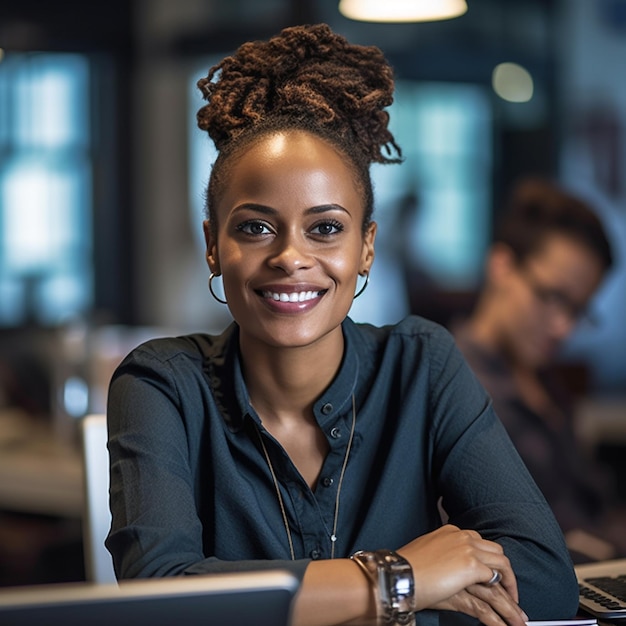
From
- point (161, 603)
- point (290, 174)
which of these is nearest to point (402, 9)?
point (290, 174)

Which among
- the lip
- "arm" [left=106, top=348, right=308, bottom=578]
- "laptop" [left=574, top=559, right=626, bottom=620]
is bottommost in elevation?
"laptop" [left=574, top=559, right=626, bottom=620]

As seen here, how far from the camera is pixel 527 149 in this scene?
652cm

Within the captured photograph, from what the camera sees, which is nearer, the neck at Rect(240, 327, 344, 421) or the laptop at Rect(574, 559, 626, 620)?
the laptop at Rect(574, 559, 626, 620)

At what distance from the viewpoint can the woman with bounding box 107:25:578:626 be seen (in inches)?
58.3

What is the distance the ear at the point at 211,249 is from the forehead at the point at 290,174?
0.30 feet

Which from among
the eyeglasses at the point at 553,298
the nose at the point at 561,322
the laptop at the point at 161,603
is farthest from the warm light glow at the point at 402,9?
the laptop at the point at 161,603

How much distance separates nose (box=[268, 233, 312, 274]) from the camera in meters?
1.47

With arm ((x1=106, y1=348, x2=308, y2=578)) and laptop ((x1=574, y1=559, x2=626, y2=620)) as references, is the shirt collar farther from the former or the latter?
laptop ((x1=574, y1=559, x2=626, y2=620))

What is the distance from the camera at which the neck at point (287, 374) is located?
1.59 meters

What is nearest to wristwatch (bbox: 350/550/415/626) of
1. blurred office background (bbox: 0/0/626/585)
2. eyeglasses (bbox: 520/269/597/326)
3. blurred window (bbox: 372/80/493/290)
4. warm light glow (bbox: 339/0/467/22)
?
warm light glow (bbox: 339/0/467/22)

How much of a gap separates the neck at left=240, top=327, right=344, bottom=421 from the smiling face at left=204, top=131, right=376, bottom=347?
49 mm

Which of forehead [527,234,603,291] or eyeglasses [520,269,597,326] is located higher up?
forehead [527,234,603,291]

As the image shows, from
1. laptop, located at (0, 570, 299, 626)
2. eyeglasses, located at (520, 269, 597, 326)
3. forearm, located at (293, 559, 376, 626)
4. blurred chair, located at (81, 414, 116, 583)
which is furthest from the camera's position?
eyeglasses, located at (520, 269, 597, 326)

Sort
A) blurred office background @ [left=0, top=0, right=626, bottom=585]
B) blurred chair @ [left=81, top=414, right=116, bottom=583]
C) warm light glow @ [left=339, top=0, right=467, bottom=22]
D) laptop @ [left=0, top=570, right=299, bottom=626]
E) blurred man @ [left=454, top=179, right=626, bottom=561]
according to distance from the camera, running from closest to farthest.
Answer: laptop @ [left=0, top=570, right=299, bottom=626] → blurred chair @ [left=81, top=414, right=116, bottom=583] → warm light glow @ [left=339, top=0, right=467, bottom=22] → blurred man @ [left=454, top=179, right=626, bottom=561] → blurred office background @ [left=0, top=0, right=626, bottom=585]
